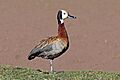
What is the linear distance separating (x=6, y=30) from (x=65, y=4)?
3.40 m

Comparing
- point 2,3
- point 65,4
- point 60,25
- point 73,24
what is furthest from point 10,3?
point 60,25

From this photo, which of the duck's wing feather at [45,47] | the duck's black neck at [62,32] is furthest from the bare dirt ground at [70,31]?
the duck's wing feather at [45,47]

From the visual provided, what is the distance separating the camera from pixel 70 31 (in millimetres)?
18953

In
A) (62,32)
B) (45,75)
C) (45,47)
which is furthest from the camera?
(62,32)

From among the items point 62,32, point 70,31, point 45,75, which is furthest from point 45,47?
point 70,31

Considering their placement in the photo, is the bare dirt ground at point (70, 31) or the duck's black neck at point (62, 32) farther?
the bare dirt ground at point (70, 31)

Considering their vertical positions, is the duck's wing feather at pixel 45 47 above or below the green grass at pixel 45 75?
above

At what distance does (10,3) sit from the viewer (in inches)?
871

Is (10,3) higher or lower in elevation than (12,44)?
higher

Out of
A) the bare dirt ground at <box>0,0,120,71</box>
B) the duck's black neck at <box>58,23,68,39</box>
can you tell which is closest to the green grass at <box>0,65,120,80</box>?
the duck's black neck at <box>58,23,68,39</box>

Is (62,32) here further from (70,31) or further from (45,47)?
(70,31)

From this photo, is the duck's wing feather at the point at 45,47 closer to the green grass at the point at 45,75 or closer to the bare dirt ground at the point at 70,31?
the green grass at the point at 45,75

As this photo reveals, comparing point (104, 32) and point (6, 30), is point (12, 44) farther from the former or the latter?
point (104, 32)

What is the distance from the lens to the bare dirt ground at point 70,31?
16239 mm
